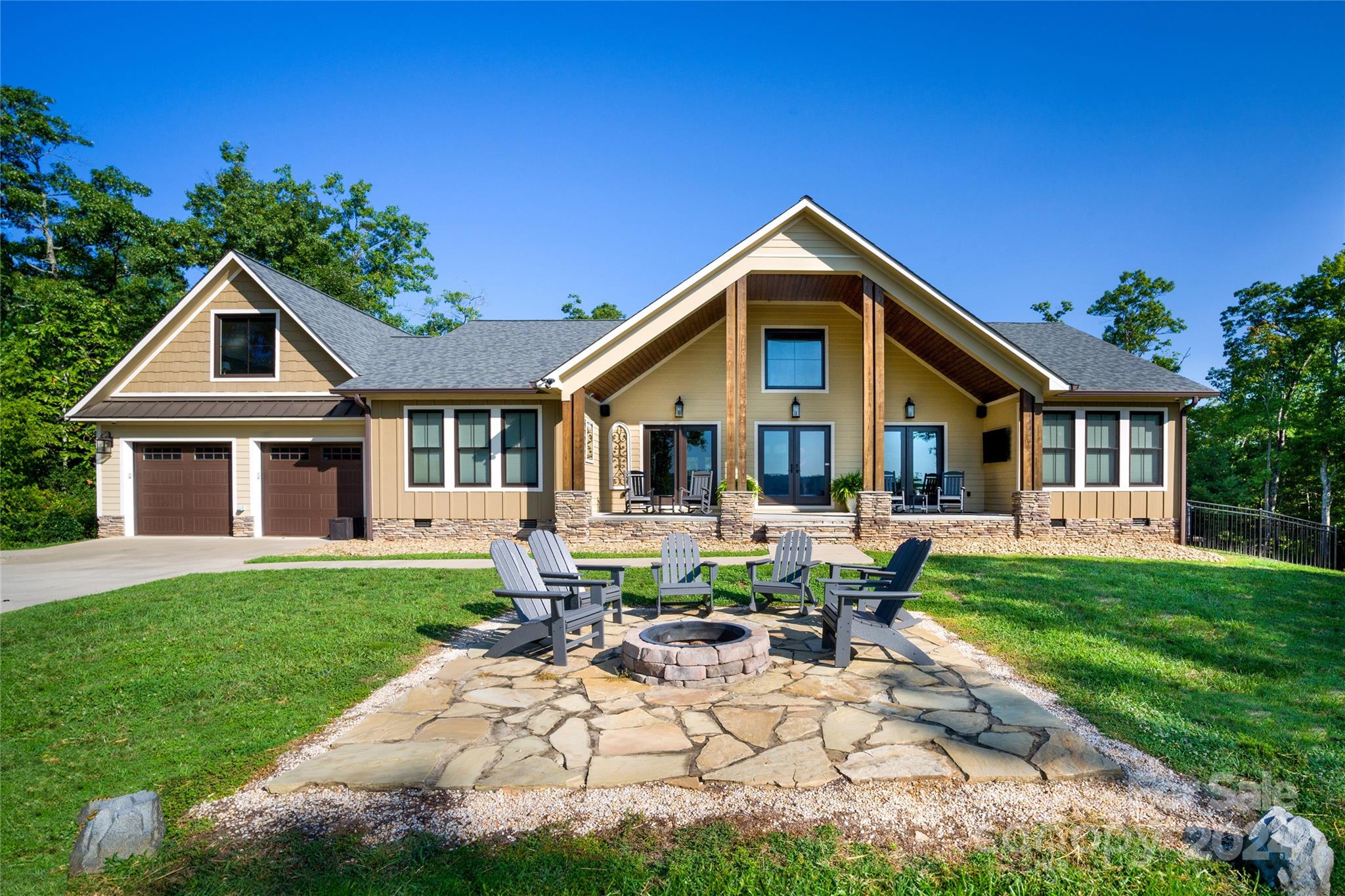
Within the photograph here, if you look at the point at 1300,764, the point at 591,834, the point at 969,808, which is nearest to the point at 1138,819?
the point at 969,808

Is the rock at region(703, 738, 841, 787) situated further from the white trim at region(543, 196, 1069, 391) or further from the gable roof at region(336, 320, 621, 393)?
the gable roof at region(336, 320, 621, 393)

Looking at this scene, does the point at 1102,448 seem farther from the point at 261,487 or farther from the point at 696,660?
the point at 261,487

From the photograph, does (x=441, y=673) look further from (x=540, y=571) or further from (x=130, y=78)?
(x=130, y=78)

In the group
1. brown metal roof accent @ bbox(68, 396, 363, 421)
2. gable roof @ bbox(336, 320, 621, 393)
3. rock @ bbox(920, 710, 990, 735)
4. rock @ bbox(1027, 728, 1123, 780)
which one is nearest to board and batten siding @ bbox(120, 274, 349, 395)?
brown metal roof accent @ bbox(68, 396, 363, 421)

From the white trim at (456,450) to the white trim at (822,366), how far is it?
548 cm

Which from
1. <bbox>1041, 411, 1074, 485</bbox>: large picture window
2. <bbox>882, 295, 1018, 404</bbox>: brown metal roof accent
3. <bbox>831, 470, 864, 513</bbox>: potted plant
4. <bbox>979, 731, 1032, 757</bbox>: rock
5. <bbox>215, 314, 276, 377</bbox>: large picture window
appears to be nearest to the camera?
<bbox>979, 731, 1032, 757</bbox>: rock

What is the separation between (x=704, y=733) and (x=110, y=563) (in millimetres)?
12445

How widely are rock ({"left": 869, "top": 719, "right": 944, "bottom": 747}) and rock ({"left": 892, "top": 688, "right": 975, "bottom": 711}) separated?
0.32 meters

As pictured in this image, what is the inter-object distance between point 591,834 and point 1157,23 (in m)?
14.6

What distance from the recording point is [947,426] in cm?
1513

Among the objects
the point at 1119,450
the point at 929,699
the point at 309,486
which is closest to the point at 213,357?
the point at 309,486

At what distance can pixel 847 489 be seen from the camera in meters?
14.1

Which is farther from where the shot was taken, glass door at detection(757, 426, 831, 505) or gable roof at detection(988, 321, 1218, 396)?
A: glass door at detection(757, 426, 831, 505)

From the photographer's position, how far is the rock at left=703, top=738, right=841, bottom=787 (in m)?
3.09
